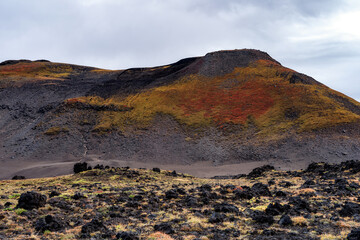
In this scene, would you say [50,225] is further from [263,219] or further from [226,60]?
[226,60]

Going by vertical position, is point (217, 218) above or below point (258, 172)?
above

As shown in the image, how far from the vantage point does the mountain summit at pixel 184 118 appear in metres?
52.3

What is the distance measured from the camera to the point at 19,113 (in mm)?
73188

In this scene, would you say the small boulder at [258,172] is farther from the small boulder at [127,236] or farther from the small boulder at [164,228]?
the small boulder at [127,236]

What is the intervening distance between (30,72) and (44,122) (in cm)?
4373

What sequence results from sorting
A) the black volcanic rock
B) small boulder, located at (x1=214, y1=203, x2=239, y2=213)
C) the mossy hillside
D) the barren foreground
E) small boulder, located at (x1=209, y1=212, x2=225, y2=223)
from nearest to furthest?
the barren foreground, small boulder, located at (x1=209, y1=212, x2=225, y2=223), small boulder, located at (x1=214, y1=203, x2=239, y2=213), the mossy hillside, the black volcanic rock

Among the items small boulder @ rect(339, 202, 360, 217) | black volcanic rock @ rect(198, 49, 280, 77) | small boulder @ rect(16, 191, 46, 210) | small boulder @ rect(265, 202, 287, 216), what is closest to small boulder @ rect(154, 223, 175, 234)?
small boulder @ rect(265, 202, 287, 216)

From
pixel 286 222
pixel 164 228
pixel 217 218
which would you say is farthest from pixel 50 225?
pixel 286 222

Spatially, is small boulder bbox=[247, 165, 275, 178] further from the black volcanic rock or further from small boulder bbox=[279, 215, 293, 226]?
the black volcanic rock

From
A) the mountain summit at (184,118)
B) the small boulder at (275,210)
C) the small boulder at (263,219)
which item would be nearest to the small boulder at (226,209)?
the small boulder at (275,210)

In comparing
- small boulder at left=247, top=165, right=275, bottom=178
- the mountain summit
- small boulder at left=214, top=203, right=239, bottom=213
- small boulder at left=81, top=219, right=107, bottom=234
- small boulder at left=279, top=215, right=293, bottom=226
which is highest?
the mountain summit

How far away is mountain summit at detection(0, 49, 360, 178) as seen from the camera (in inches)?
2060

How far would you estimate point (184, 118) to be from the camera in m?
66.2

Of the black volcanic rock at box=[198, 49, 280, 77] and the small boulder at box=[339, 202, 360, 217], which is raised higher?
the black volcanic rock at box=[198, 49, 280, 77]
